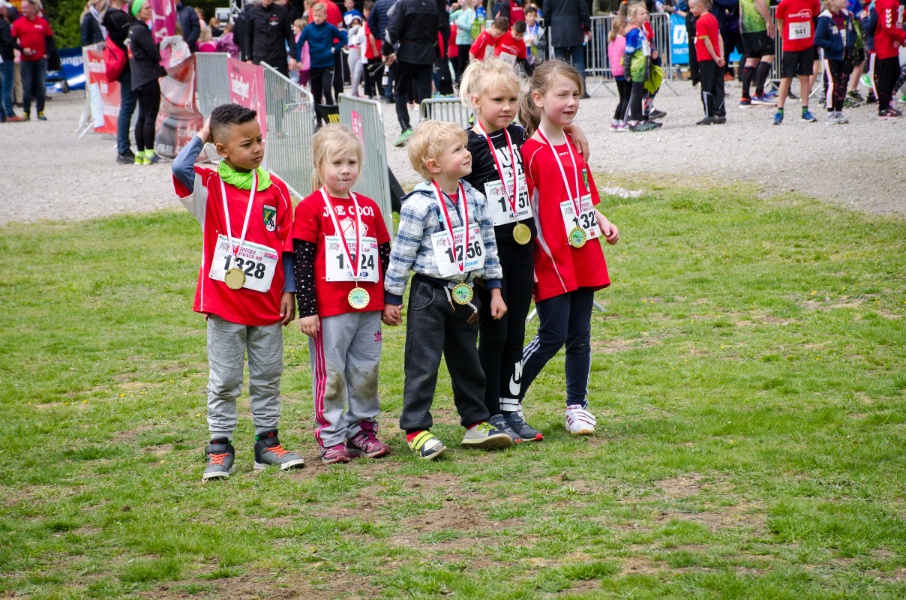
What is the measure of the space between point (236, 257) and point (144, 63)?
38.6ft

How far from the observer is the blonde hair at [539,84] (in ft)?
17.3

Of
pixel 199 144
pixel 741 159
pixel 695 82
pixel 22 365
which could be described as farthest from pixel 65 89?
pixel 199 144

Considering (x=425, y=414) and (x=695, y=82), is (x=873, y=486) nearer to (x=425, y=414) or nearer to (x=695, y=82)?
(x=425, y=414)

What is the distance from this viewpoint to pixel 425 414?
17.2ft

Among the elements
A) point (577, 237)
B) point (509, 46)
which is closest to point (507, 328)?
point (577, 237)

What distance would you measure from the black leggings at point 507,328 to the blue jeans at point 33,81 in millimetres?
21289

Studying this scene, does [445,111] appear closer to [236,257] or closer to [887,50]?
[236,257]

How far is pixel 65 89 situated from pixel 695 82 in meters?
21.2

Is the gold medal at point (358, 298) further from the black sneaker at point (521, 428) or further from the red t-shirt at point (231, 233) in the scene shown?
the black sneaker at point (521, 428)

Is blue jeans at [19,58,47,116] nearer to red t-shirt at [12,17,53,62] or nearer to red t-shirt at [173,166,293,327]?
red t-shirt at [12,17,53,62]

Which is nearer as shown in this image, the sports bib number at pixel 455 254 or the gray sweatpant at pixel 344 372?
the sports bib number at pixel 455 254

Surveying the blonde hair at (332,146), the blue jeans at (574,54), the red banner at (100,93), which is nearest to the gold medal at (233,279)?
the blonde hair at (332,146)

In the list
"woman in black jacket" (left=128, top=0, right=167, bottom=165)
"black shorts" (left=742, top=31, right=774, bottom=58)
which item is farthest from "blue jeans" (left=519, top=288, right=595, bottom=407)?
"black shorts" (left=742, top=31, right=774, bottom=58)

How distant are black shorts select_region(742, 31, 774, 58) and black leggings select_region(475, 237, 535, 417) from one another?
554 inches
